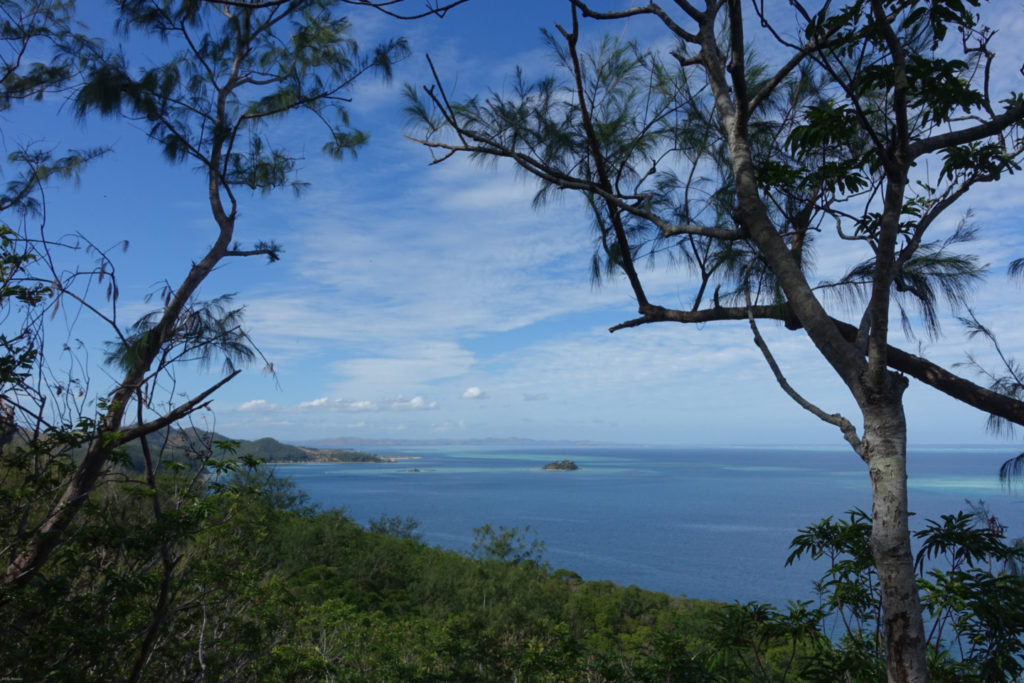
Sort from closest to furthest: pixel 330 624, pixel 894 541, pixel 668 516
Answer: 1. pixel 894 541
2. pixel 330 624
3. pixel 668 516

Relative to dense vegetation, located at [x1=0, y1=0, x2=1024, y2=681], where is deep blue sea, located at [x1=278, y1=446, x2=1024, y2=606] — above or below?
below

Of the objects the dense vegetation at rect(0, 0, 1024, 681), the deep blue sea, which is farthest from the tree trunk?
the deep blue sea

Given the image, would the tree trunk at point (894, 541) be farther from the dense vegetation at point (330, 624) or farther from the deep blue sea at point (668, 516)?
the deep blue sea at point (668, 516)

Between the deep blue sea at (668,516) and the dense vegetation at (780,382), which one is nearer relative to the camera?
the dense vegetation at (780,382)

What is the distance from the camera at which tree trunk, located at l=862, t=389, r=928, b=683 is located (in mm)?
1605

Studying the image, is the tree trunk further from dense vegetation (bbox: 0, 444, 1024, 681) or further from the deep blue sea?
the deep blue sea

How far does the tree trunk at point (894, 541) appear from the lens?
161 centimetres

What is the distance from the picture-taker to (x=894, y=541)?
5.41 ft

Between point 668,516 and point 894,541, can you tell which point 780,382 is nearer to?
point 894,541

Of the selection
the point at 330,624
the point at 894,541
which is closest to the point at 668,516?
the point at 330,624

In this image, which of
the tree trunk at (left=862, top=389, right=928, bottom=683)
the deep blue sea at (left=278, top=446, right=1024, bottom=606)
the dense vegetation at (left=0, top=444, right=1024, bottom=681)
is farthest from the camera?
the deep blue sea at (left=278, top=446, right=1024, bottom=606)

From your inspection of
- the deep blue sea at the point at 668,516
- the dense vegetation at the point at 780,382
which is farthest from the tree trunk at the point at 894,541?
the deep blue sea at the point at 668,516

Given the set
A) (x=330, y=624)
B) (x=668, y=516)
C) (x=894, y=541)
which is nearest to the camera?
(x=894, y=541)

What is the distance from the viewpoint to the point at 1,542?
2.04 m
